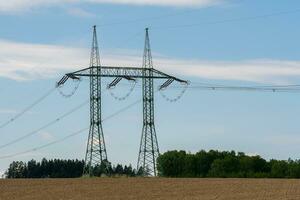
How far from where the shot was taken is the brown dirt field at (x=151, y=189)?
57.2m

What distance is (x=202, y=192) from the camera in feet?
194

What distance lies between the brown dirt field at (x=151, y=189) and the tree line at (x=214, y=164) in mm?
33694

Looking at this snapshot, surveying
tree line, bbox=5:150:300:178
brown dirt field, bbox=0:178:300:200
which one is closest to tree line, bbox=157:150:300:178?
tree line, bbox=5:150:300:178

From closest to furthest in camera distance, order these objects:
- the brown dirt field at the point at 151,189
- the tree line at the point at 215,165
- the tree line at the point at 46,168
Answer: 1. the brown dirt field at the point at 151,189
2. the tree line at the point at 215,165
3. the tree line at the point at 46,168

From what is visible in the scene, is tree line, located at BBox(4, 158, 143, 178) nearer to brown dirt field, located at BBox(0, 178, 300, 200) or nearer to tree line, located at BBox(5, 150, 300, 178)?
tree line, located at BBox(5, 150, 300, 178)

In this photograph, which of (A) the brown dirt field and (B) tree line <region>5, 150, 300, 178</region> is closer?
(A) the brown dirt field

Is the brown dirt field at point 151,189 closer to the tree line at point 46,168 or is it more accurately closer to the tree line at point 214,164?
the tree line at point 214,164

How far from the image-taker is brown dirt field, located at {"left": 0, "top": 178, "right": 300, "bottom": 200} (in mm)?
57219

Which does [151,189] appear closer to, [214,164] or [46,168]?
[214,164]

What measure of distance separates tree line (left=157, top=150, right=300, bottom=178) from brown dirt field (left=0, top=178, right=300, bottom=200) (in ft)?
111

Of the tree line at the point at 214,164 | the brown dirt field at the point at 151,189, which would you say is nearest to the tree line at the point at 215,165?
the tree line at the point at 214,164

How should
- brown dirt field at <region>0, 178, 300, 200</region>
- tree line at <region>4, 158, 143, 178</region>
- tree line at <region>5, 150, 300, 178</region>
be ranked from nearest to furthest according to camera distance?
brown dirt field at <region>0, 178, 300, 200</region>
tree line at <region>5, 150, 300, 178</region>
tree line at <region>4, 158, 143, 178</region>

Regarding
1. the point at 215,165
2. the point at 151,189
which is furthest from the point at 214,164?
the point at 151,189

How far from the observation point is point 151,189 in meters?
62.2
